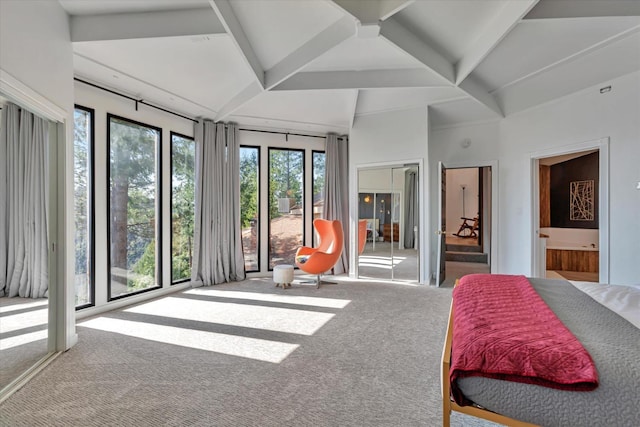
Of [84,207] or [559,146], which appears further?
[559,146]

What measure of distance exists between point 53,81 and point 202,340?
2.47 m

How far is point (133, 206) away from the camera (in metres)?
4.27

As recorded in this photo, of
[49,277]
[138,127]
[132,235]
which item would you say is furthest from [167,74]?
[49,277]

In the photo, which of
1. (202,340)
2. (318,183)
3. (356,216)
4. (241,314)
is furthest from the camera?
(318,183)

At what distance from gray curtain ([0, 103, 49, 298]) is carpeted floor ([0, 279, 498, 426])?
713 millimetres

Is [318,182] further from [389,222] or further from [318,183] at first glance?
[389,222]

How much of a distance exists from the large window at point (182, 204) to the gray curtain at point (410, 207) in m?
3.51

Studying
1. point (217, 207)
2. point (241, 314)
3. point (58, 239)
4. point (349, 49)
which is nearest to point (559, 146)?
point (349, 49)

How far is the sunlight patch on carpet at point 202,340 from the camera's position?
263cm

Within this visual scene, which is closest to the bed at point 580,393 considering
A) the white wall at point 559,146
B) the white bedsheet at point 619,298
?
the white bedsheet at point 619,298

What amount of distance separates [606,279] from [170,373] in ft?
15.0

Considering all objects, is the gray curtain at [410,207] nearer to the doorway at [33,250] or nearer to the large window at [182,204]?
the large window at [182,204]

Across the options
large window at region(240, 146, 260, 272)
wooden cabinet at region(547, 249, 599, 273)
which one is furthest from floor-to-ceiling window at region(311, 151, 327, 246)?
wooden cabinet at region(547, 249, 599, 273)

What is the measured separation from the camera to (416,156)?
16.7ft
